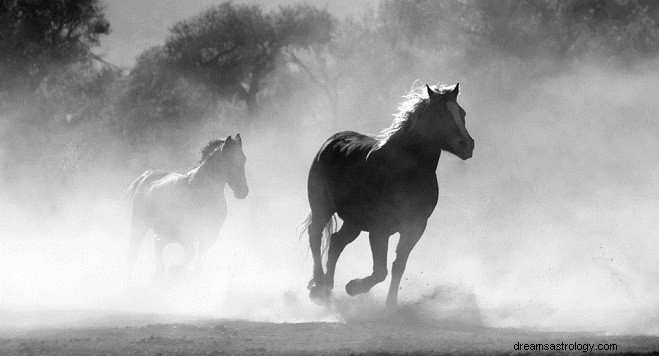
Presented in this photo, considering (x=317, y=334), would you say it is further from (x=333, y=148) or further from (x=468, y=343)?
(x=333, y=148)

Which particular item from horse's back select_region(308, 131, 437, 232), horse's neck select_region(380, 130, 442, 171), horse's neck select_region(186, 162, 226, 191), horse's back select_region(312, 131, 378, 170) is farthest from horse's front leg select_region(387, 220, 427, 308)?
horse's neck select_region(186, 162, 226, 191)

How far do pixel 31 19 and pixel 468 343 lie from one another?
4221 cm

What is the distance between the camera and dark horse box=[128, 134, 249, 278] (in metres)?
19.3

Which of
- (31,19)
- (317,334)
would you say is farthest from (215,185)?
(31,19)

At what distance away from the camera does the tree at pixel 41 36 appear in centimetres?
5075

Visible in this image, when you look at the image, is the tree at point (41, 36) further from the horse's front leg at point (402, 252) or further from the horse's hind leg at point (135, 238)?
the horse's front leg at point (402, 252)

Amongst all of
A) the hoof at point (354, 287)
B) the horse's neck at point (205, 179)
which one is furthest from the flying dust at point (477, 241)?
the horse's neck at point (205, 179)

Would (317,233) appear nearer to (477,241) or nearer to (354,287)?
(354,287)

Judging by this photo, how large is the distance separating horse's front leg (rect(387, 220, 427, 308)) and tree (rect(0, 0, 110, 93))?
123 feet

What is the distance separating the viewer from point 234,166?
760 inches

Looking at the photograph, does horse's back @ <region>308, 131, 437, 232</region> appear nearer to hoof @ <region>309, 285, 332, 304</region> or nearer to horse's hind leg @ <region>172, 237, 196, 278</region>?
hoof @ <region>309, 285, 332, 304</region>

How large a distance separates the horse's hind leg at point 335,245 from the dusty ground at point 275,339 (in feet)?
5.33

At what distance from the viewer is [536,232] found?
26.0 m

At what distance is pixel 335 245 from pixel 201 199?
425 centimetres
